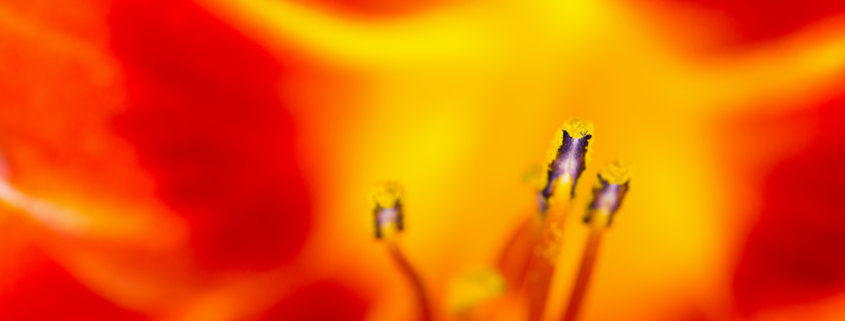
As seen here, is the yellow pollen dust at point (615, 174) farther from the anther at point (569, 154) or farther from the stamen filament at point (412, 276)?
the stamen filament at point (412, 276)

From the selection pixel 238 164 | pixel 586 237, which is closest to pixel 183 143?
pixel 238 164

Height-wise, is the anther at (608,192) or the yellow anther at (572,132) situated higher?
the yellow anther at (572,132)

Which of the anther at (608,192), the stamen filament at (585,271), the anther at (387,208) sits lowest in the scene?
the stamen filament at (585,271)

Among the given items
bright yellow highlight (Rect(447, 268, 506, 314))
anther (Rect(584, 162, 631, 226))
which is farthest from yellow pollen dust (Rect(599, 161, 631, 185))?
bright yellow highlight (Rect(447, 268, 506, 314))

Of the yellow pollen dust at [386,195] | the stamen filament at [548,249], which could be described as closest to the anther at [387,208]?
the yellow pollen dust at [386,195]

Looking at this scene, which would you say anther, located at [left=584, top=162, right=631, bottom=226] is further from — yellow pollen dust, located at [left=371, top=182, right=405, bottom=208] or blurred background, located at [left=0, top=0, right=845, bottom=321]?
yellow pollen dust, located at [left=371, top=182, right=405, bottom=208]
